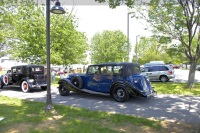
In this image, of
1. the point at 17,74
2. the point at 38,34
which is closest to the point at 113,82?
the point at 17,74

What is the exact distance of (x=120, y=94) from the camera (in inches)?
329

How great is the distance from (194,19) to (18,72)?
12215mm

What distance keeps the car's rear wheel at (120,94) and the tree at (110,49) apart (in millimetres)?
17247

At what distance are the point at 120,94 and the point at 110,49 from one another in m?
18.5

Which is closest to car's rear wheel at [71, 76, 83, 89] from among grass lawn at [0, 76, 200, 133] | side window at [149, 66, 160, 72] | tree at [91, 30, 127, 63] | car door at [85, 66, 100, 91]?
car door at [85, 66, 100, 91]

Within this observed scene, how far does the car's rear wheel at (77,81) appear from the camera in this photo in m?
9.41

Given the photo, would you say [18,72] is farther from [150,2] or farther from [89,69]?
[150,2]

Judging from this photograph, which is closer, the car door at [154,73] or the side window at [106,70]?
the side window at [106,70]

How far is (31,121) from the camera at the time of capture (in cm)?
529

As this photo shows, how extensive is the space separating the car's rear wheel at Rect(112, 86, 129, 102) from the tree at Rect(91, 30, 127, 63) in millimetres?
17247

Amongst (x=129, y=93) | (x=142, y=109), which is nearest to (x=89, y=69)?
(x=129, y=93)

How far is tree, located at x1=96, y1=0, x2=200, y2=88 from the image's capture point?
38.2 feet

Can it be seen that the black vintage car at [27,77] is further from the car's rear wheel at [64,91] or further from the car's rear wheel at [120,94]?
the car's rear wheel at [120,94]

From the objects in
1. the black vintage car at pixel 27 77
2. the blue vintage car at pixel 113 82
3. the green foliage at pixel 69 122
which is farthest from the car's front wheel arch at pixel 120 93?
the black vintage car at pixel 27 77
